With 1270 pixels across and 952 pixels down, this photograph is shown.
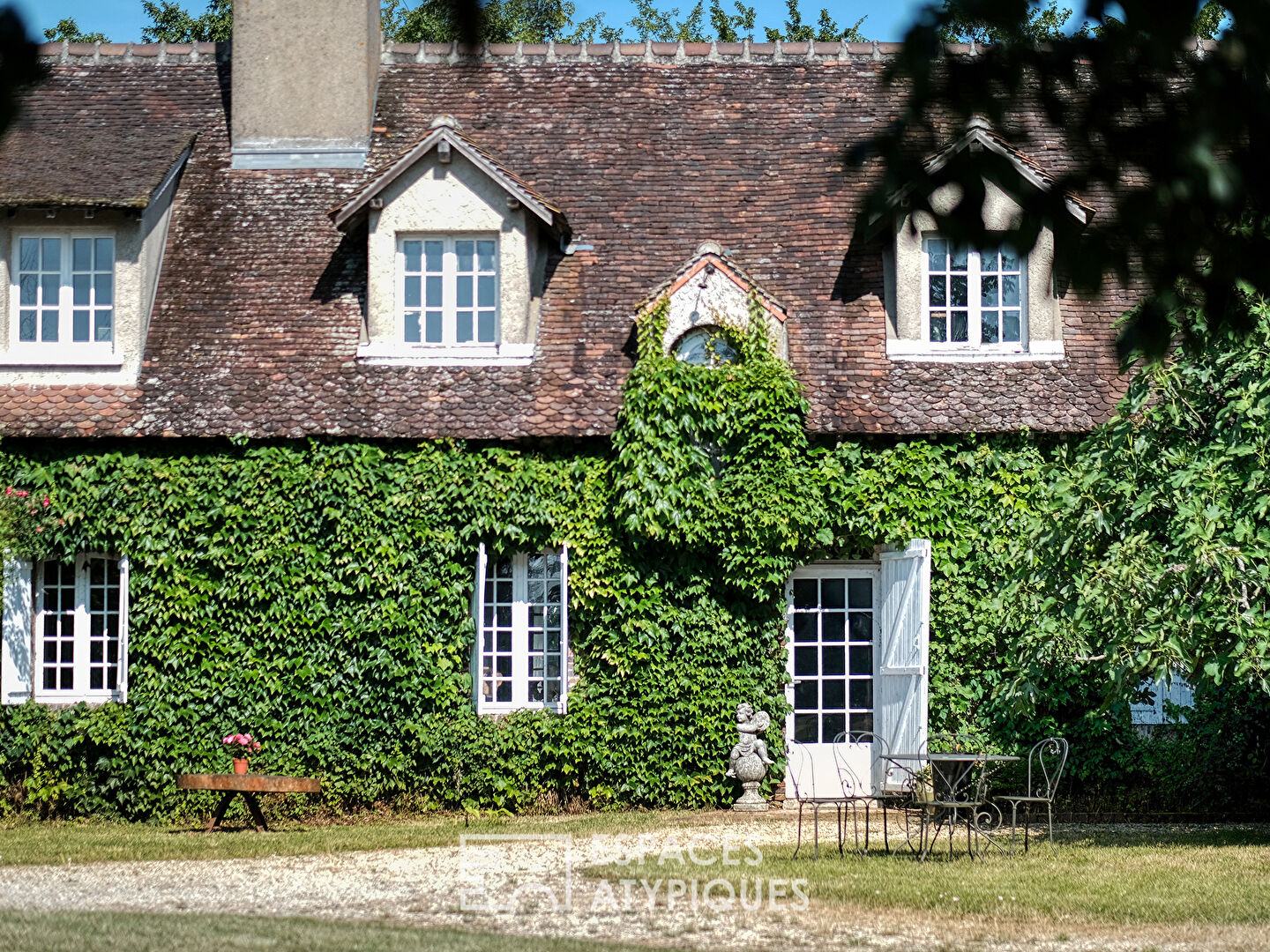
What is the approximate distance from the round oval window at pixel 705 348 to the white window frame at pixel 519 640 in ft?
7.02

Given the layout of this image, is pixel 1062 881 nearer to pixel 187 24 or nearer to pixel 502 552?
pixel 502 552

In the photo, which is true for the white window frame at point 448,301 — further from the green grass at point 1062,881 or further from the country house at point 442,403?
the green grass at point 1062,881

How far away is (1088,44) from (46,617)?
13183 mm

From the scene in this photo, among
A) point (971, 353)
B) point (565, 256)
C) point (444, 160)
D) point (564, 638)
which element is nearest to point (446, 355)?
point (565, 256)

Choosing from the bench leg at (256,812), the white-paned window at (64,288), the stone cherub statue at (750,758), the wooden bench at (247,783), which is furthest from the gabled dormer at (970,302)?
the white-paned window at (64,288)

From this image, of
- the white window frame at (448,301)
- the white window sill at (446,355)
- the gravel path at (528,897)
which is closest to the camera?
the gravel path at (528,897)

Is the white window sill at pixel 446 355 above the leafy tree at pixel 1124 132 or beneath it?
above

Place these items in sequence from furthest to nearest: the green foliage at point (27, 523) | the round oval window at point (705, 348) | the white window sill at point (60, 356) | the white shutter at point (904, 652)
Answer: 1. the white window sill at point (60, 356)
2. the round oval window at point (705, 348)
3. the green foliage at point (27, 523)
4. the white shutter at point (904, 652)

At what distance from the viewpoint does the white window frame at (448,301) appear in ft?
51.2

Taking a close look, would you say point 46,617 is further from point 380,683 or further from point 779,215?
point 779,215

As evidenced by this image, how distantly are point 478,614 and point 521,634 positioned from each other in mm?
486

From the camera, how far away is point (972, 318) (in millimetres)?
15727

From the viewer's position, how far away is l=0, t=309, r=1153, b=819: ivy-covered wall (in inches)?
580

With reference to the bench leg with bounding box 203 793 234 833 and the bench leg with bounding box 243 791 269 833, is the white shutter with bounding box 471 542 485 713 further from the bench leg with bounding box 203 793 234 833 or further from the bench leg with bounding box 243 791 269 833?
the bench leg with bounding box 203 793 234 833
